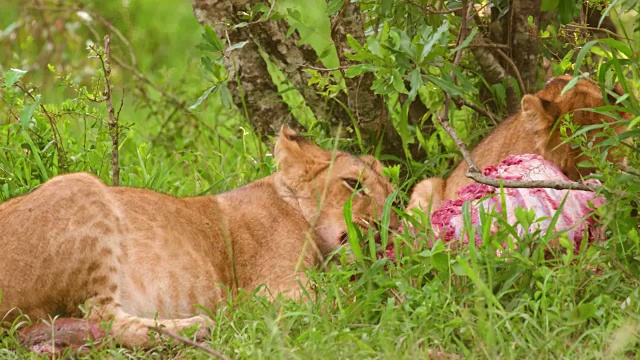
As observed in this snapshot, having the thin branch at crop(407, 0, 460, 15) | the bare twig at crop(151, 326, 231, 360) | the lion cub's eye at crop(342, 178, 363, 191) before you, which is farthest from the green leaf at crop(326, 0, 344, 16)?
the bare twig at crop(151, 326, 231, 360)

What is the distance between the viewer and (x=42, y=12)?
32.7 feet

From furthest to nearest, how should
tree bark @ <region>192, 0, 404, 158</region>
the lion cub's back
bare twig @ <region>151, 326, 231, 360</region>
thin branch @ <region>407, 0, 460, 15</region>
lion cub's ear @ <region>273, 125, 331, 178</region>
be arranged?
tree bark @ <region>192, 0, 404, 158</region> < thin branch @ <region>407, 0, 460, 15</region> < lion cub's ear @ <region>273, 125, 331, 178</region> < the lion cub's back < bare twig @ <region>151, 326, 231, 360</region>

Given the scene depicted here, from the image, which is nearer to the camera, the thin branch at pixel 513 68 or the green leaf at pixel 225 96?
the green leaf at pixel 225 96

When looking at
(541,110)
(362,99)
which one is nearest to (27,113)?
(362,99)

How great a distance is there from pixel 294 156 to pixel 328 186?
0.78 ft

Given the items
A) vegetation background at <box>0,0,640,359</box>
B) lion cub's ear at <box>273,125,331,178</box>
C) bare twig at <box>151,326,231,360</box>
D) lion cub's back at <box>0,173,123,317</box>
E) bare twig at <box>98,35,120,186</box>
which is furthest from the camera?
bare twig at <box>98,35,120,186</box>

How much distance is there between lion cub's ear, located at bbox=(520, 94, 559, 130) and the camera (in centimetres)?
557

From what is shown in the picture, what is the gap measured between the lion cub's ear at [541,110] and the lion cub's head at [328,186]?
2.71 ft

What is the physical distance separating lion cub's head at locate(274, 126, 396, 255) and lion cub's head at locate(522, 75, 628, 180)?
2.73ft

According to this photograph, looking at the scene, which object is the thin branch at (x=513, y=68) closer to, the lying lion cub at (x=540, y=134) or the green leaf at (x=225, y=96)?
the lying lion cub at (x=540, y=134)

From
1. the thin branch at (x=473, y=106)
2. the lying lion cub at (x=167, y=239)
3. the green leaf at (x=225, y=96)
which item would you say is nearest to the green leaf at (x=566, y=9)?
the lying lion cub at (x=167, y=239)

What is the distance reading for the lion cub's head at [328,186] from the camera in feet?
17.6

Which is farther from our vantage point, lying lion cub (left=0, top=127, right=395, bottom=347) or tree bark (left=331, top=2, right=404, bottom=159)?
tree bark (left=331, top=2, right=404, bottom=159)

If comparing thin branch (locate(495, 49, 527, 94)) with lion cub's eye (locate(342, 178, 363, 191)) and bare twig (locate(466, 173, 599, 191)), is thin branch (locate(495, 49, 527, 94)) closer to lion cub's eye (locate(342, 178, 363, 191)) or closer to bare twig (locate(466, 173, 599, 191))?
lion cub's eye (locate(342, 178, 363, 191))
